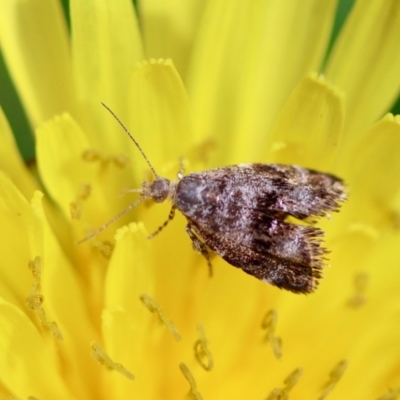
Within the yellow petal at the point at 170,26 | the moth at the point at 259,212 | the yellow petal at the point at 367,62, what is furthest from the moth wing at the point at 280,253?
the yellow petal at the point at 170,26

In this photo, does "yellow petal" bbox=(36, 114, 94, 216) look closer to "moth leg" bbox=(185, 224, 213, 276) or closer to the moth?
the moth

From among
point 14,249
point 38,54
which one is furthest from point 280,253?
point 38,54

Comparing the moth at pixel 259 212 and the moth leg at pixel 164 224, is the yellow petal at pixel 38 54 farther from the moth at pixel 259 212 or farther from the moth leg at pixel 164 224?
the moth leg at pixel 164 224

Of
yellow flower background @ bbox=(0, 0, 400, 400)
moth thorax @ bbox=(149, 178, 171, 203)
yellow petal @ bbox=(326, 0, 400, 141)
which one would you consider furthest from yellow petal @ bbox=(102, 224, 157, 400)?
yellow petal @ bbox=(326, 0, 400, 141)

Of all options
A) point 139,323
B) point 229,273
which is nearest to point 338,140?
point 229,273

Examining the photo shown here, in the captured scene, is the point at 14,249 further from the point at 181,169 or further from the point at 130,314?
the point at 181,169
